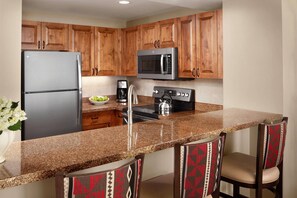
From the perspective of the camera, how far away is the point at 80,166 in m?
1.28

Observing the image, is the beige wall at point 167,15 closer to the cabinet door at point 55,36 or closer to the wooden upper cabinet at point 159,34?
the wooden upper cabinet at point 159,34

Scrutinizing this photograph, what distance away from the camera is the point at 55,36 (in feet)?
13.4

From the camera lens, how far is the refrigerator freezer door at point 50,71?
134 inches

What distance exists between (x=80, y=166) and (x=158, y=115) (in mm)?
2416

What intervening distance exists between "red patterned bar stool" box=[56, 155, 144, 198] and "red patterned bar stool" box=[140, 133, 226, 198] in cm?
33

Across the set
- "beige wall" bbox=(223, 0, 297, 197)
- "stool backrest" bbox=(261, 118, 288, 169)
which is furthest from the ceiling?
"stool backrest" bbox=(261, 118, 288, 169)

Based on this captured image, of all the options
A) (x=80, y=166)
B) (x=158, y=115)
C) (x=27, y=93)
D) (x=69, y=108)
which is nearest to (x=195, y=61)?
(x=158, y=115)

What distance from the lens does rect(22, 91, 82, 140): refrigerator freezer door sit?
345cm

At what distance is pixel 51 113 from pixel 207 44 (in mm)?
2055

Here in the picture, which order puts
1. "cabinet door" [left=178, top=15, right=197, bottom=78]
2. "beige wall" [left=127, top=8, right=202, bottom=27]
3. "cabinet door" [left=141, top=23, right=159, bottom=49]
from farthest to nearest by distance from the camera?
"cabinet door" [left=141, top=23, right=159, bottom=49]
"beige wall" [left=127, top=8, right=202, bottom=27]
"cabinet door" [left=178, top=15, right=197, bottom=78]

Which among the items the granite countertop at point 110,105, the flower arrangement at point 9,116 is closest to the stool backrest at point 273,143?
the flower arrangement at point 9,116

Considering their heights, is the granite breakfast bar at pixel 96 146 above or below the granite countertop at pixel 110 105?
below

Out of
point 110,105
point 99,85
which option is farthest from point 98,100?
point 99,85

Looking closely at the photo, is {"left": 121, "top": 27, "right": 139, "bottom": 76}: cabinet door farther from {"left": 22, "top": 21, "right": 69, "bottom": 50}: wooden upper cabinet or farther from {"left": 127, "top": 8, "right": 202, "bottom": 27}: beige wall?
{"left": 22, "top": 21, "right": 69, "bottom": 50}: wooden upper cabinet
